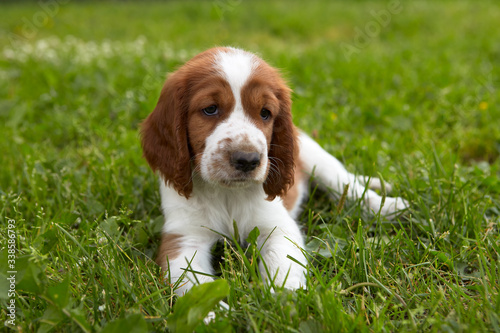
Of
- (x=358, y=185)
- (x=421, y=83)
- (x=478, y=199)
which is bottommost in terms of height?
(x=358, y=185)

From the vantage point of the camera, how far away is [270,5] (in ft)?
49.1

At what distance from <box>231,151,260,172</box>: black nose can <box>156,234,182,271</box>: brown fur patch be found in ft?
2.20

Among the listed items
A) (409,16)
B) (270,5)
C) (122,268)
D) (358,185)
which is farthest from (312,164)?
(270,5)

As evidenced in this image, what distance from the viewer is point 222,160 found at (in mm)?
2791

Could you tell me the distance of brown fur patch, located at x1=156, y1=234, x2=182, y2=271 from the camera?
2910mm

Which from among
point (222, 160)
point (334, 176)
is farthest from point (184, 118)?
point (334, 176)

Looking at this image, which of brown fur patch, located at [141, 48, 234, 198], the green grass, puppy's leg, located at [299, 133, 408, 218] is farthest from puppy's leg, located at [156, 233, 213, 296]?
puppy's leg, located at [299, 133, 408, 218]

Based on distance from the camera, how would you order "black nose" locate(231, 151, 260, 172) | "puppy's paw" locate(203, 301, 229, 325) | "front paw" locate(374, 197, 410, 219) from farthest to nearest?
"front paw" locate(374, 197, 410, 219) → "black nose" locate(231, 151, 260, 172) → "puppy's paw" locate(203, 301, 229, 325)

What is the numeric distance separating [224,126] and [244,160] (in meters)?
0.28

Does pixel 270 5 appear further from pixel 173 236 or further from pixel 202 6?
pixel 173 236

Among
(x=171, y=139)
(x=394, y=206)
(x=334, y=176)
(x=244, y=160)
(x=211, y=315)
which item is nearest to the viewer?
(x=211, y=315)

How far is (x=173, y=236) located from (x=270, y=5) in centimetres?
1325

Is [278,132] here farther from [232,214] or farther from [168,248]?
[168,248]

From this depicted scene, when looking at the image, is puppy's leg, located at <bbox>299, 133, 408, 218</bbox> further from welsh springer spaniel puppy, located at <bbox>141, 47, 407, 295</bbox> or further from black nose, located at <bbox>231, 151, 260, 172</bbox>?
black nose, located at <bbox>231, 151, 260, 172</bbox>
